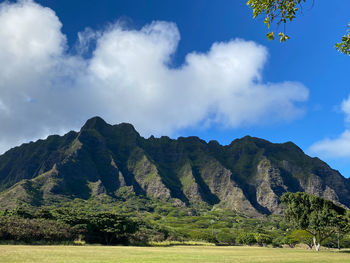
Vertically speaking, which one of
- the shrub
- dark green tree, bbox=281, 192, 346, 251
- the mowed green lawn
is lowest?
the shrub

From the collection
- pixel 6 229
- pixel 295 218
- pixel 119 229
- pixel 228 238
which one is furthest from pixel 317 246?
pixel 228 238

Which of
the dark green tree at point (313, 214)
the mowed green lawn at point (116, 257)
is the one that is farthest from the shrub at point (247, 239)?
the mowed green lawn at point (116, 257)

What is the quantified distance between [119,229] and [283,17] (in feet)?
243

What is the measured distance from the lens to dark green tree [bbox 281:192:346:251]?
6612 cm

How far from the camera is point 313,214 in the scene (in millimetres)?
66938

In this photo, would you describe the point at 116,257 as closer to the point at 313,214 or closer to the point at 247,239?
the point at 313,214

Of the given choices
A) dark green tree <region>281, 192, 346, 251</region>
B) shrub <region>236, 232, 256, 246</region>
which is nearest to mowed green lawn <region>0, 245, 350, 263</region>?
dark green tree <region>281, 192, 346, 251</region>

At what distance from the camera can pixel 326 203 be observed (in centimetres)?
6956

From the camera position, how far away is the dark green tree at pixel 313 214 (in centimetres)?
6612

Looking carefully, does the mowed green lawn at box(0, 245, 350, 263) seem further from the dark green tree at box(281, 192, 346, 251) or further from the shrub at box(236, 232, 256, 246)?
the shrub at box(236, 232, 256, 246)

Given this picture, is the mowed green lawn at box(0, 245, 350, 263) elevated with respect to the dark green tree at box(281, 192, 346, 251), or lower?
lower

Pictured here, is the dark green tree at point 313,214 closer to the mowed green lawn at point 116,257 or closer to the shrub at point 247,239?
the mowed green lawn at point 116,257

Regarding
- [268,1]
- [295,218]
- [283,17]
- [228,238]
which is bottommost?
[228,238]

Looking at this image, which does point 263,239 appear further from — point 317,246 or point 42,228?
point 42,228
